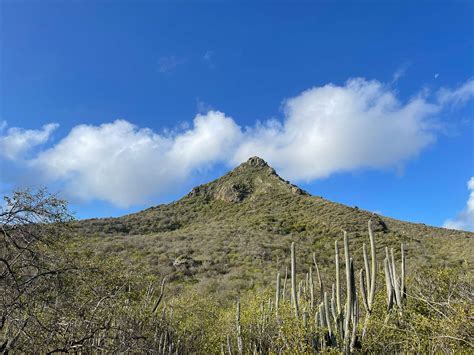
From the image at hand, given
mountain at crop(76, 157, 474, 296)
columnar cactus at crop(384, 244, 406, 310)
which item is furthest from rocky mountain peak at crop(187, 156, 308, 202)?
columnar cactus at crop(384, 244, 406, 310)

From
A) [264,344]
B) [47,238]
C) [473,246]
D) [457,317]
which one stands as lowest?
[264,344]

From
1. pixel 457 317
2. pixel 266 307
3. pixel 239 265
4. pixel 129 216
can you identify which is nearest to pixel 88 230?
pixel 129 216

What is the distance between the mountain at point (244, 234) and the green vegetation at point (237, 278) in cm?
19

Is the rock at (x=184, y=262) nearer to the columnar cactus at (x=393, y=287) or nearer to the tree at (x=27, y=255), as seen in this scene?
the columnar cactus at (x=393, y=287)

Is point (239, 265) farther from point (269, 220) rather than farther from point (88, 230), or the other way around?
point (88, 230)

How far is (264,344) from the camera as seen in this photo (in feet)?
40.9

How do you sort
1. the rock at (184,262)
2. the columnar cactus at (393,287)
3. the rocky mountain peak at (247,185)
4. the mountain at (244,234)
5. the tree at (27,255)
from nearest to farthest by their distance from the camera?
the tree at (27,255), the columnar cactus at (393,287), the mountain at (244,234), the rock at (184,262), the rocky mountain peak at (247,185)

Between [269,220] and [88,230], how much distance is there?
19.3 m

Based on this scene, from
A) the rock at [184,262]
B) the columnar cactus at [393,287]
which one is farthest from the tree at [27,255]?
the rock at [184,262]

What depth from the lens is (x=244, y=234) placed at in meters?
39.3

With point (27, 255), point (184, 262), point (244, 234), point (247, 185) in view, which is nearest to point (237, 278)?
point (184, 262)

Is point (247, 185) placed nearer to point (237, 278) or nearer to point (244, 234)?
point (244, 234)

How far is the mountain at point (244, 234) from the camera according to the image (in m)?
29.6

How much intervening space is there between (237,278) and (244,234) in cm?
1212
